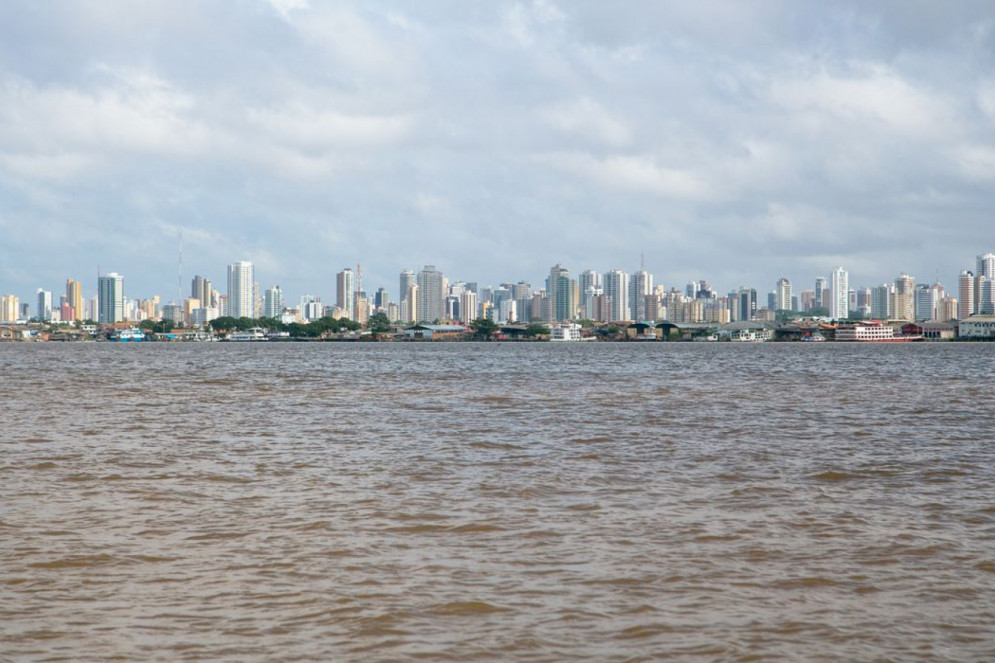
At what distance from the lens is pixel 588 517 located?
10844 mm

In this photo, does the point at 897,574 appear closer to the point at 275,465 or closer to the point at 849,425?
the point at 275,465

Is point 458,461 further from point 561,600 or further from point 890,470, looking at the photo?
point 561,600

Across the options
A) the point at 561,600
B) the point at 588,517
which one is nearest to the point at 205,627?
the point at 561,600

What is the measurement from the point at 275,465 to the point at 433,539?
6.19 meters

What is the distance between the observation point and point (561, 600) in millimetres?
7523

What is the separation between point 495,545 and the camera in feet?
31.0

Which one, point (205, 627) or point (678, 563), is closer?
point (205, 627)

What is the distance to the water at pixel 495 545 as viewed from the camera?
6734 mm

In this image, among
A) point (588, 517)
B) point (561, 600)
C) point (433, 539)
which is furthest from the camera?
point (588, 517)

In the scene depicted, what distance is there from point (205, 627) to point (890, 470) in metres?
11.4

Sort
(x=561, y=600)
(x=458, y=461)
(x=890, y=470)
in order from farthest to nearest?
1. (x=458, y=461)
2. (x=890, y=470)
3. (x=561, y=600)

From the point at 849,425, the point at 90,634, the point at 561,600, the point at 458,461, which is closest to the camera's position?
the point at 90,634

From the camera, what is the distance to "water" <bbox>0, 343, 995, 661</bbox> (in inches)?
265

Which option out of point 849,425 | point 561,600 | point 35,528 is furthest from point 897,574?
point 849,425
